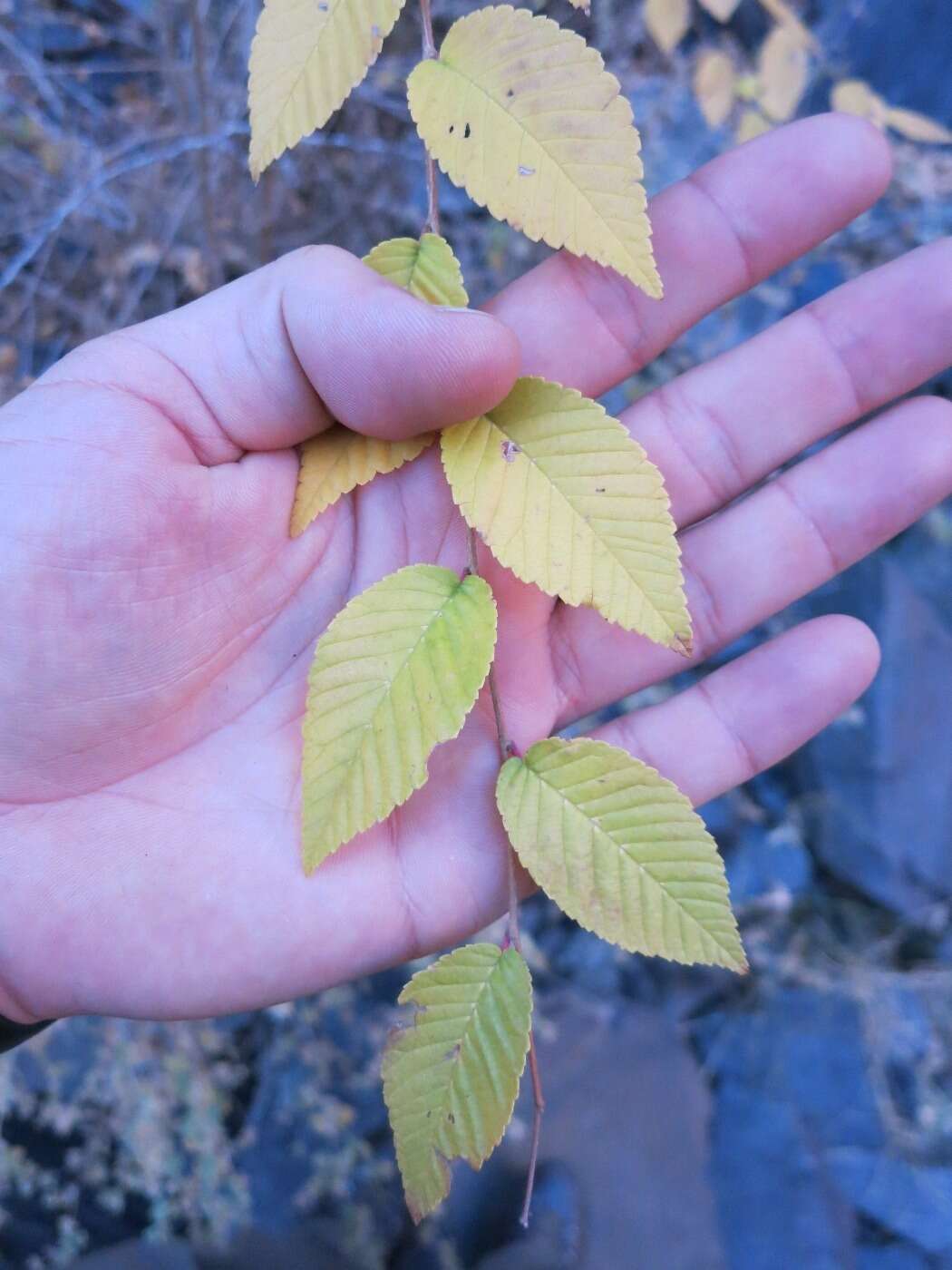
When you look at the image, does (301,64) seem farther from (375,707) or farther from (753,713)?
(753,713)

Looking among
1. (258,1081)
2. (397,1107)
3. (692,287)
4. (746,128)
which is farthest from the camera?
(258,1081)

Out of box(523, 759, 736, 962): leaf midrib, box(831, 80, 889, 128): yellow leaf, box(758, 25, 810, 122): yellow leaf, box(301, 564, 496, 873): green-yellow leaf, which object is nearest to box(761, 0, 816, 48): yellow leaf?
box(758, 25, 810, 122): yellow leaf

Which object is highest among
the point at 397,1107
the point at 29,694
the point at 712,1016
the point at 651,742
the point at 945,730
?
the point at 29,694

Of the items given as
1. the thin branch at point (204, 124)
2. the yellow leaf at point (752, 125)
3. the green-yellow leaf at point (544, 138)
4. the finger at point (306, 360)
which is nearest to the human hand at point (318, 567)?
the finger at point (306, 360)

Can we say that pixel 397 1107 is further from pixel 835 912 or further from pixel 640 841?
pixel 835 912

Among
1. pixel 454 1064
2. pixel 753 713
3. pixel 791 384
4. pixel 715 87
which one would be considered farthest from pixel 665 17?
pixel 454 1064

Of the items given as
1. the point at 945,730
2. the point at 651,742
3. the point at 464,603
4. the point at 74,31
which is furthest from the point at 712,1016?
the point at 74,31

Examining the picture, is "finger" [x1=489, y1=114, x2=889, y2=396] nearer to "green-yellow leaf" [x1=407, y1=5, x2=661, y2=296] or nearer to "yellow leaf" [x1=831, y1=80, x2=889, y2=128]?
"green-yellow leaf" [x1=407, y1=5, x2=661, y2=296]

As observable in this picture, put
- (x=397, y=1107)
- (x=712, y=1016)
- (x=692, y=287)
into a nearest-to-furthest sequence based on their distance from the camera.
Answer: (x=397, y=1107) < (x=692, y=287) < (x=712, y=1016)
